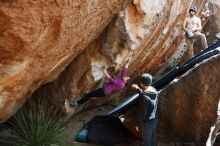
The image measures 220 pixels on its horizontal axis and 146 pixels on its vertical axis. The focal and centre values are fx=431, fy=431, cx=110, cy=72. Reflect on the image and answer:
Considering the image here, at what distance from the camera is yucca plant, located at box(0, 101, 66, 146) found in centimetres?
1043

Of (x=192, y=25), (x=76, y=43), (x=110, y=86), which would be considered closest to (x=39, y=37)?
(x=76, y=43)

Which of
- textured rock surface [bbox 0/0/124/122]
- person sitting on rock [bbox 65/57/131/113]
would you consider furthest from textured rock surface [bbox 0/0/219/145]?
person sitting on rock [bbox 65/57/131/113]

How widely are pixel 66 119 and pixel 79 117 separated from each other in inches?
49.3

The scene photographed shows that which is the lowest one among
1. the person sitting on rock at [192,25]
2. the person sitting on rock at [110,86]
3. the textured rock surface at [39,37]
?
the person sitting on rock at [110,86]

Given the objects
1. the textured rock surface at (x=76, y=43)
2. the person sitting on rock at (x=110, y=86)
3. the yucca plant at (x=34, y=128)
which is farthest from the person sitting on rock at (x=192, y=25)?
the yucca plant at (x=34, y=128)

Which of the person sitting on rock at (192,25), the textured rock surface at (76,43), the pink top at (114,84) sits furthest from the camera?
the person sitting on rock at (192,25)

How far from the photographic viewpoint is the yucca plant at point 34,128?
34.2 feet

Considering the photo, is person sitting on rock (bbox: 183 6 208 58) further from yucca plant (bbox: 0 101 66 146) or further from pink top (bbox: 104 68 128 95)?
yucca plant (bbox: 0 101 66 146)

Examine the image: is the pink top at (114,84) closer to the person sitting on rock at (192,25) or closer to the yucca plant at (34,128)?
the yucca plant at (34,128)

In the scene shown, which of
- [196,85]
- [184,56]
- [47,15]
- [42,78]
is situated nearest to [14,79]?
[42,78]

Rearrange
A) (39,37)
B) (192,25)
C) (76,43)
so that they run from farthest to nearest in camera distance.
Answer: (192,25), (76,43), (39,37)

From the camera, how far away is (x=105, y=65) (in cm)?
1121

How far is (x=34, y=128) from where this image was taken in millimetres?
10469

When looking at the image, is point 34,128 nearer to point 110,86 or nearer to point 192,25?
point 110,86
